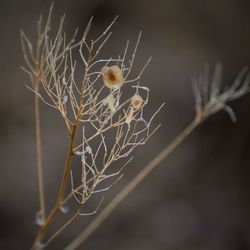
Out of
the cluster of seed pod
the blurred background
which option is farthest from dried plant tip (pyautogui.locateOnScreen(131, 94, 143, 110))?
the blurred background

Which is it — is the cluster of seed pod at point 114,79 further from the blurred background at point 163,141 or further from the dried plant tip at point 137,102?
the blurred background at point 163,141

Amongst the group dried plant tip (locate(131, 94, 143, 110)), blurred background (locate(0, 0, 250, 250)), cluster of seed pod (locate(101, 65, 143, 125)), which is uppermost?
cluster of seed pod (locate(101, 65, 143, 125))

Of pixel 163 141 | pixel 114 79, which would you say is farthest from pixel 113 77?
pixel 163 141

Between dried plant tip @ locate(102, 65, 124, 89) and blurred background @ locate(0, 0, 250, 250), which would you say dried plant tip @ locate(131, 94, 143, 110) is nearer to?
dried plant tip @ locate(102, 65, 124, 89)

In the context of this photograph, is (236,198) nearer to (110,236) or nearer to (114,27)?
(110,236)

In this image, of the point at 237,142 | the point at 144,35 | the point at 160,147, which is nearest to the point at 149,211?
the point at 160,147

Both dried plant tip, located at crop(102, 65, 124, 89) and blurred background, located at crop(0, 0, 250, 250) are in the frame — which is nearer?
dried plant tip, located at crop(102, 65, 124, 89)

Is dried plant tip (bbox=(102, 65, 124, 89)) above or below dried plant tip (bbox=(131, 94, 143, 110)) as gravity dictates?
above

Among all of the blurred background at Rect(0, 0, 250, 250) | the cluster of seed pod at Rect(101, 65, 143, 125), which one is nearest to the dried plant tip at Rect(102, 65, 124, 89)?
the cluster of seed pod at Rect(101, 65, 143, 125)
